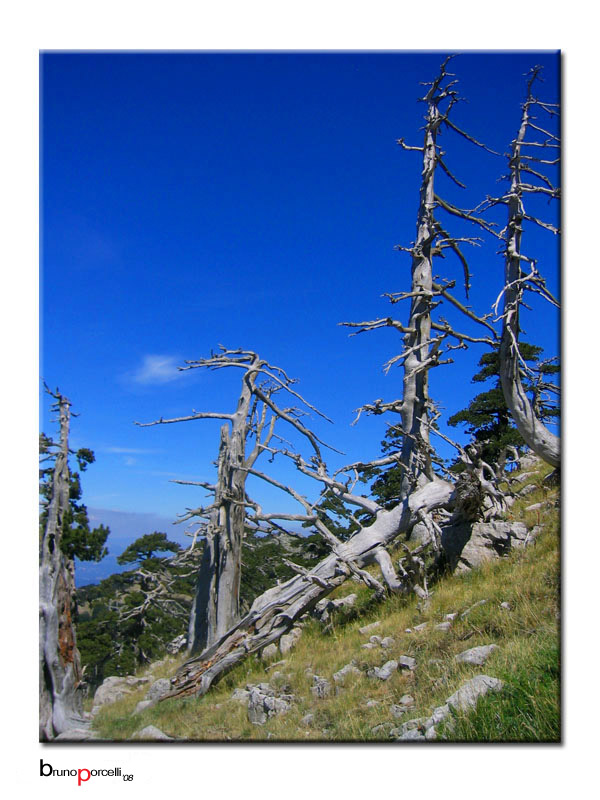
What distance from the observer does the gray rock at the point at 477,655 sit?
4.25m

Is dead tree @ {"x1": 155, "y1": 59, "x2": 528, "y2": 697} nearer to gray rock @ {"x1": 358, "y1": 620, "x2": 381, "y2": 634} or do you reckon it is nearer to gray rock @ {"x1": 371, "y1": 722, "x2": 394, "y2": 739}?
gray rock @ {"x1": 358, "y1": 620, "x2": 381, "y2": 634}

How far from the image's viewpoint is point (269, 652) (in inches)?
230

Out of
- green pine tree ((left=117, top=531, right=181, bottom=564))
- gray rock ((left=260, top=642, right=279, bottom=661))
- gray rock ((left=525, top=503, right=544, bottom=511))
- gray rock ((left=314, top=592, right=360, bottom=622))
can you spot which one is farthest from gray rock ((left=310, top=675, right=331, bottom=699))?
gray rock ((left=525, top=503, right=544, bottom=511))

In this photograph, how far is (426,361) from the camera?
25.5ft

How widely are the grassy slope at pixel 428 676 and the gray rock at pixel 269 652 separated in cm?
13

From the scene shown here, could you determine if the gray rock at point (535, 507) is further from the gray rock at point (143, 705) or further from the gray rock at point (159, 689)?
the gray rock at point (143, 705)

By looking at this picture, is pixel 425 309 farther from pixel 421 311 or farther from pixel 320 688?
pixel 320 688

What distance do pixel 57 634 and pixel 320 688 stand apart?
2.41 metres

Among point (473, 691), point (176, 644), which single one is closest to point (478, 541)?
point (473, 691)
